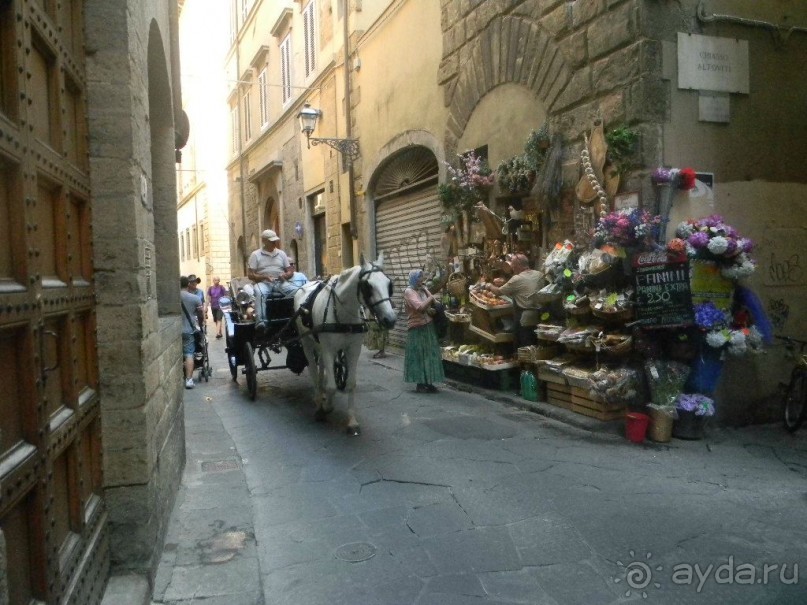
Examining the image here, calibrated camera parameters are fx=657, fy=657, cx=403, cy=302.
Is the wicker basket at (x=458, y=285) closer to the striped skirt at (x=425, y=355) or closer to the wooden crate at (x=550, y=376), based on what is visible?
the striped skirt at (x=425, y=355)

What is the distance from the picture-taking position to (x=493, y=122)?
31.4 feet

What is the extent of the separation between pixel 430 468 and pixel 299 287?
12.9 feet

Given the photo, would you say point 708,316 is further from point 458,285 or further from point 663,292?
point 458,285

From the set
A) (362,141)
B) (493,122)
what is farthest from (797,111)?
(362,141)

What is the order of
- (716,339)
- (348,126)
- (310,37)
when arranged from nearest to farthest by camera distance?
(716,339)
(348,126)
(310,37)

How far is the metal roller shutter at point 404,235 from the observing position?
11918mm

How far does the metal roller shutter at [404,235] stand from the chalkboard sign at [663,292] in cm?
546

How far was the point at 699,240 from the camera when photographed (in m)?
6.23

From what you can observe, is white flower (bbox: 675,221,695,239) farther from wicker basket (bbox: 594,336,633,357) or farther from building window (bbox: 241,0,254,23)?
building window (bbox: 241,0,254,23)

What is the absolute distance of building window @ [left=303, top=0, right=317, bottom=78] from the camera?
17344mm

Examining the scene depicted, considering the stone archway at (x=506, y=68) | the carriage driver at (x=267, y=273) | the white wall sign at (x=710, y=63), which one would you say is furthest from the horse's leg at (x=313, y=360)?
the white wall sign at (x=710, y=63)

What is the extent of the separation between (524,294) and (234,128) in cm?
2284

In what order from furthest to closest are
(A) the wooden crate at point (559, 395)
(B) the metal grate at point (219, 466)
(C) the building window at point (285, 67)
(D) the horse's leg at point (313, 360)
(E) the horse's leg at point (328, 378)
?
(C) the building window at point (285, 67), (D) the horse's leg at point (313, 360), (A) the wooden crate at point (559, 395), (E) the horse's leg at point (328, 378), (B) the metal grate at point (219, 466)

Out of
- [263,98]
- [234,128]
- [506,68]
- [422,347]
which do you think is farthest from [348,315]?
[234,128]
